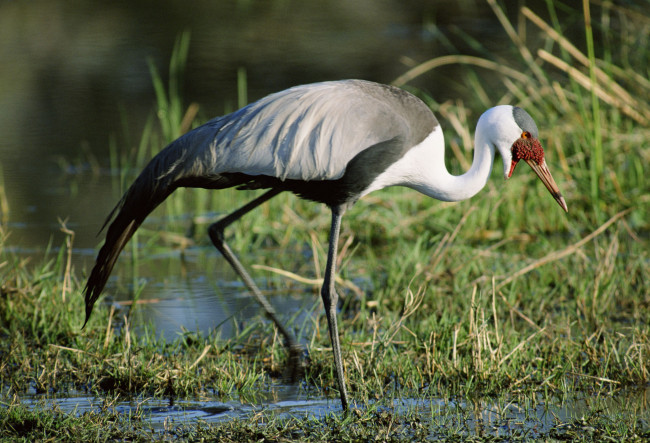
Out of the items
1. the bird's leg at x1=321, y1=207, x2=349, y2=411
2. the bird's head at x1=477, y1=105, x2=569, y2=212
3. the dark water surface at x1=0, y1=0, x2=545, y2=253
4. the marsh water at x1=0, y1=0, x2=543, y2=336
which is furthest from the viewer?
the dark water surface at x1=0, y1=0, x2=545, y2=253

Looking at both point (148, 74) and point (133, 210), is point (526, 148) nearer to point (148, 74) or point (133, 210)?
point (133, 210)

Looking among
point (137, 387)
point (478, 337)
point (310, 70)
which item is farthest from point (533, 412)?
point (310, 70)

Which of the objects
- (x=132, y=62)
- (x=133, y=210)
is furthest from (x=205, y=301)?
(x=132, y=62)

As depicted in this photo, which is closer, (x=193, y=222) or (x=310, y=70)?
(x=193, y=222)

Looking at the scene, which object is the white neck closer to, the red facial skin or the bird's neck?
the bird's neck

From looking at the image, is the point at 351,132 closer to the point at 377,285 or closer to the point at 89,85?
the point at 377,285

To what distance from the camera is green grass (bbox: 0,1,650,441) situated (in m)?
3.95

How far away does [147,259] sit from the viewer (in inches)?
250

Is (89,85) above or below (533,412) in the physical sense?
above

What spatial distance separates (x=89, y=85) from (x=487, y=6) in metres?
6.56

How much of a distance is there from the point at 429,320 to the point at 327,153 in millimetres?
991

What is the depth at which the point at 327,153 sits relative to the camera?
177 inches

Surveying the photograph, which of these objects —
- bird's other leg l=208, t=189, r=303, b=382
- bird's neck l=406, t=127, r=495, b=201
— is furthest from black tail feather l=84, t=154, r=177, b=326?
bird's neck l=406, t=127, r=495, b=201

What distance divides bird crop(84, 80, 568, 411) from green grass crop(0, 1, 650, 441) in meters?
0.31
